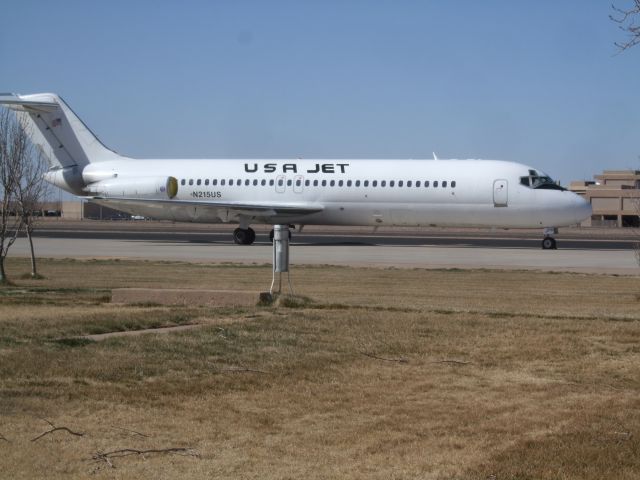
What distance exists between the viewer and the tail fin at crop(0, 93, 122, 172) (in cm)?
4750

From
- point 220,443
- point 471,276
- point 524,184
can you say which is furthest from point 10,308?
point 524,184

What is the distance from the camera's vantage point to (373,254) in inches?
1438

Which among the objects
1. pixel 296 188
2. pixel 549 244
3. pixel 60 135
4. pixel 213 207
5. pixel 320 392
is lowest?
pixel 320 392

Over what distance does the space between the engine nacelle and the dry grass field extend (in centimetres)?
2776

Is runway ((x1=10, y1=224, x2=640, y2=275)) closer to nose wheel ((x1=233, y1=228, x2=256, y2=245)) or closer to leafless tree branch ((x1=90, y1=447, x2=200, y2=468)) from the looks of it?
nose wheel ((x1=233, y1=228, x2=256, y2=245))

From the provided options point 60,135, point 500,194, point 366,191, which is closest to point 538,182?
point 500,194

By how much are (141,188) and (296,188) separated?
23.5ft

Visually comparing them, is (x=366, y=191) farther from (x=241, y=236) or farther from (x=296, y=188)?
(x=241, y=236)

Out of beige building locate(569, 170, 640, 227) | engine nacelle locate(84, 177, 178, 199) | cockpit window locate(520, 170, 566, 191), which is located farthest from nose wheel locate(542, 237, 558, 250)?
beige building locate(569, 170, 640, 227)

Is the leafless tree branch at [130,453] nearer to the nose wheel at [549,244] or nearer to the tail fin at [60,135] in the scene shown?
the nose wheel at [549,244]

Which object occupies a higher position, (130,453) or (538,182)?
(538,182)

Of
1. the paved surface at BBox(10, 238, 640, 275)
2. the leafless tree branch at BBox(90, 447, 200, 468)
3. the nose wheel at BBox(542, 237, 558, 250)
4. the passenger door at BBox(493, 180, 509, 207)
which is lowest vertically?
the leafless tree branch at BBox(90, 447, 200, 468)

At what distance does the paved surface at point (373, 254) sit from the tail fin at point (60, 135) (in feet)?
16.6

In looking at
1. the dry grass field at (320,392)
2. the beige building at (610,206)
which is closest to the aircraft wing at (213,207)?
the dry grass field at (320,392)
